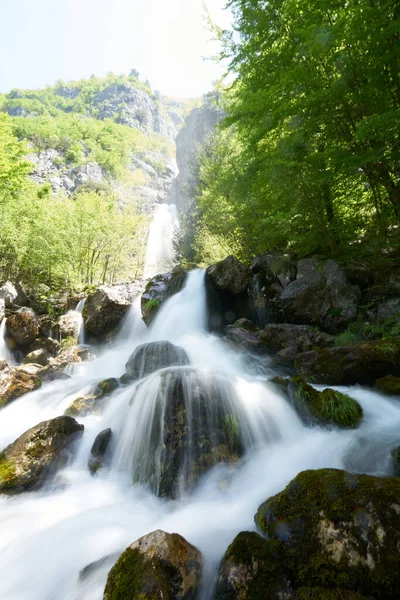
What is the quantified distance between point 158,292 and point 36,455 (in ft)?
30.4

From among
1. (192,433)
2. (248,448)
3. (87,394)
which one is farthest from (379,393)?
(87,394)

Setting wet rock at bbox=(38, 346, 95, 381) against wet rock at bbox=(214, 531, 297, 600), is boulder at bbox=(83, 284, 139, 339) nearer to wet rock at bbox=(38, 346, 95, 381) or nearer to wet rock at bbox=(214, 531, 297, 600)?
wet rock at bbox=(38, 346, 95, 381)

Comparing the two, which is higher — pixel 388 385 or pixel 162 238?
pixel 162 238

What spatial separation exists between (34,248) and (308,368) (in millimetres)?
16147

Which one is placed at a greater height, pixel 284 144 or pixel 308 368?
pixel 284 144

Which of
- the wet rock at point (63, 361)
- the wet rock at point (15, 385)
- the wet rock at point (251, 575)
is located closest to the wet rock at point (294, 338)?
the wet rock at point (251, 575)

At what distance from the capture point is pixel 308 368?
6.31 metres

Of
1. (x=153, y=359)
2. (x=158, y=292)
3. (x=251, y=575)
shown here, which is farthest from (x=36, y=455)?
(x=158, y=292)

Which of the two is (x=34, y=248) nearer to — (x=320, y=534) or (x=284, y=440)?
(x=284, y=440)

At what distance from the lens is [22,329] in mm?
13156

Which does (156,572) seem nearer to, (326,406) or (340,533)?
(340,533)

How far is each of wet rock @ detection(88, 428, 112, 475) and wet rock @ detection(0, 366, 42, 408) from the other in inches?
158

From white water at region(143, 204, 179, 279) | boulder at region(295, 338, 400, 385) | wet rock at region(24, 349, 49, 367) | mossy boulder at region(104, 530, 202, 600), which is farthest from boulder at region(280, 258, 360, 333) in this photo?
white water at region(143, 204, 179, 279)

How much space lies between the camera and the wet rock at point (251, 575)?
202 cm
